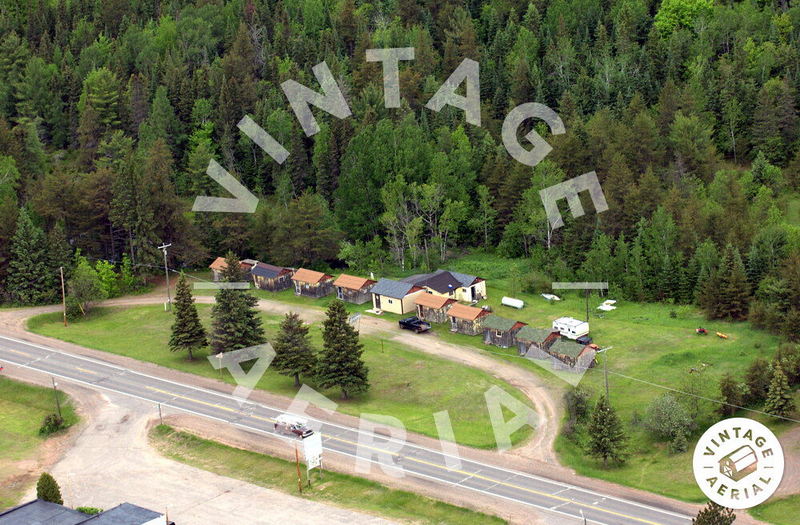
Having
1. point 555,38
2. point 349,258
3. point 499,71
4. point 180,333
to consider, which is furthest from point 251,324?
point 555,38

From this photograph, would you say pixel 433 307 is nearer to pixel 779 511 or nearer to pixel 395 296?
pixel 395 296

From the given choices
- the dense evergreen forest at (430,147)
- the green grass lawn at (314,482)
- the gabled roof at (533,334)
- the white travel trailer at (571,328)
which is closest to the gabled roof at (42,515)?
the green grass lawn at (314,482)

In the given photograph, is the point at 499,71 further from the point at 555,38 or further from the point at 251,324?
the point at 251,324

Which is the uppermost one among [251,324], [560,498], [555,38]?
[555,38]

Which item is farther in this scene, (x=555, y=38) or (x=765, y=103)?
(x=555, y=38)

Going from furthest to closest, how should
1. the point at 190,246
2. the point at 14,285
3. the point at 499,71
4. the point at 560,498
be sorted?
the point at 499,71 < the point at 190,246 < the point at 14,285 < the point at 560,498

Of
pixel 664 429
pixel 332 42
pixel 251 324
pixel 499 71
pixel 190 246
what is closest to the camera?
pixel 664 429

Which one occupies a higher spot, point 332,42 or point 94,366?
point 332,42

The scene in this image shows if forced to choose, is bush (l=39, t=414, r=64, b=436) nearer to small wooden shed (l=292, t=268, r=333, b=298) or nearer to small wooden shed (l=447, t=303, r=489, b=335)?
small wooden shed (l=292, t=268, r=333, b=298)
